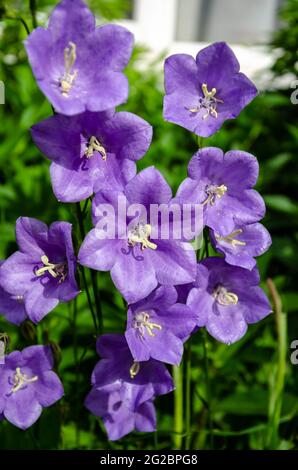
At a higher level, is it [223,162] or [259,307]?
[223,162]

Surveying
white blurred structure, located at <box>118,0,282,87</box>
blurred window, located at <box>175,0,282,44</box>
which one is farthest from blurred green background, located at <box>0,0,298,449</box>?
blurred window, located at <box>175,0,282,44</box>

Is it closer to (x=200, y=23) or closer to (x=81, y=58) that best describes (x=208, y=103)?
(x=81, y=58)

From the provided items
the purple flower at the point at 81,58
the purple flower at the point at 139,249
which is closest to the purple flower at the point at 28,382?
the purple flower at the point at 139,249

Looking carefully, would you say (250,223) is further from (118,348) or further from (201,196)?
(118,348)

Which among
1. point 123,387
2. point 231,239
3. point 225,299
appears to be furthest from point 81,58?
point 123,387

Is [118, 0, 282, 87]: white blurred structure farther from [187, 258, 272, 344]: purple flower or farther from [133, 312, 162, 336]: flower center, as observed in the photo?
[133, 312, 162, 336]: flower center
